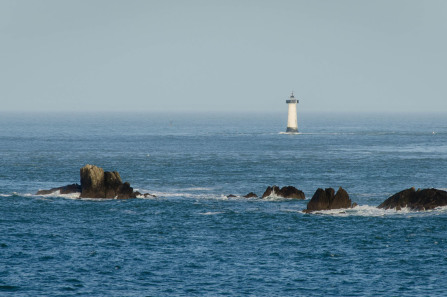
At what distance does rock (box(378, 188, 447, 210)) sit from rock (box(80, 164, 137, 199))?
23.8m

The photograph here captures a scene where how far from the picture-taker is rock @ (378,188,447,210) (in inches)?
2469

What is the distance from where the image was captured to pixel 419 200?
207ft

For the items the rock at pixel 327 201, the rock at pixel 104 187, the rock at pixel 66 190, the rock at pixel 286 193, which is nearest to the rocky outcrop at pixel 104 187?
the rock at pixel 104 187

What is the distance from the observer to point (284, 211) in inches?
2537

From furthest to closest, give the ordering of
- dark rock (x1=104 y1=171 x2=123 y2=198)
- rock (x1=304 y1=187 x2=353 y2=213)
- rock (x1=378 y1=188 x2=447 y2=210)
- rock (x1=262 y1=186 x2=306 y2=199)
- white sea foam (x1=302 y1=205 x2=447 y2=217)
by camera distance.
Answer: rock (x1=262 y1=186 x2=306 y2=199) < dark rock (x1=104 y1=171 x2=123 y2=198) < rock (x1=304 y1=187 x2=353 y2=213) < rock (x1=378 y1=188 x2=447 y2=210) < white sea foam (x1=302 y1=205 x2=447 y2=217)

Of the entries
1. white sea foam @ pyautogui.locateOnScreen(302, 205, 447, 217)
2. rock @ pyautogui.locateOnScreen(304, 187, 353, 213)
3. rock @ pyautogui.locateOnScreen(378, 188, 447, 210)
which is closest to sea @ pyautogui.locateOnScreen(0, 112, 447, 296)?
white sea foam @ pyautogui.locateOnScreen(302, 205, 447, 217)

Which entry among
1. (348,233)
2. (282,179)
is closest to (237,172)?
(282,179)

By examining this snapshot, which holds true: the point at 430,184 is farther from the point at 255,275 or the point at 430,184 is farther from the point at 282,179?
the point at 255,275

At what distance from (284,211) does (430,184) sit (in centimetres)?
2723

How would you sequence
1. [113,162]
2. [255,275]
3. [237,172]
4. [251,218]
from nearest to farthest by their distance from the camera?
[255,275]
[251,218]
[237,172]
[113,162]

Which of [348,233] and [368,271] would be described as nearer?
[368,271]

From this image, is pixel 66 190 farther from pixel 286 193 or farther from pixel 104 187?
pixel 286 193

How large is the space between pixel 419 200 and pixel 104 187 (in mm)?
27732

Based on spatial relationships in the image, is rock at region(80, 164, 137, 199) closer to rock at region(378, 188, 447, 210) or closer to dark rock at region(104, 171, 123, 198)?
dark rock at region(104, 171, 123, 198)
